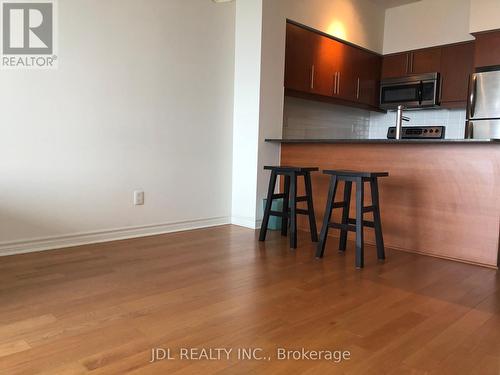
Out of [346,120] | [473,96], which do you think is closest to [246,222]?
[346,120]

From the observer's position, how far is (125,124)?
10.5 feet

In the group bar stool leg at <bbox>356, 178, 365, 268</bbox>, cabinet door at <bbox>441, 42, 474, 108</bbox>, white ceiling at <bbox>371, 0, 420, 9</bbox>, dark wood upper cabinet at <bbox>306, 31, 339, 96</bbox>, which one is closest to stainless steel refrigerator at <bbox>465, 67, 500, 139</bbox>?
cabinet door at <bbox>441, 42, 474, 108</bbox>

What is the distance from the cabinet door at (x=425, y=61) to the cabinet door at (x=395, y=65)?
2.9 inches

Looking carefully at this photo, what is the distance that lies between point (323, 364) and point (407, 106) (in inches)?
168

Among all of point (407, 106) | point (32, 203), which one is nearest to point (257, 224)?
point (32, 203)

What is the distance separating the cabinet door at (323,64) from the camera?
14.0ft

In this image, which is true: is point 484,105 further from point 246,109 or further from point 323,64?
point 246,109

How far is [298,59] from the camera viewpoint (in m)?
4.10

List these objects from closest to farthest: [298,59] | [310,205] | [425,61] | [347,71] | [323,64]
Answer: [310,205], [298,59], [323,64], [347,71], [425,61]

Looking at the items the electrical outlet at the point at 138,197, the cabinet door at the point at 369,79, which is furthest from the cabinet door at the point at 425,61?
the electrical outlet at the point at 138,197

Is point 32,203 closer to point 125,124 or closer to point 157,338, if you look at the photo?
point 125,124

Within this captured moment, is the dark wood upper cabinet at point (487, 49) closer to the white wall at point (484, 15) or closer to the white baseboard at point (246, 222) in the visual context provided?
the white wall at point (484, 15)

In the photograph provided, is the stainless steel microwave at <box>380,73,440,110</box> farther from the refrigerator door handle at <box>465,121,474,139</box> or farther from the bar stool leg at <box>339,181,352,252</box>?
the bar stool leg at <box>339,181,352,252</box>

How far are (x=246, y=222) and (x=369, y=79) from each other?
258cm
